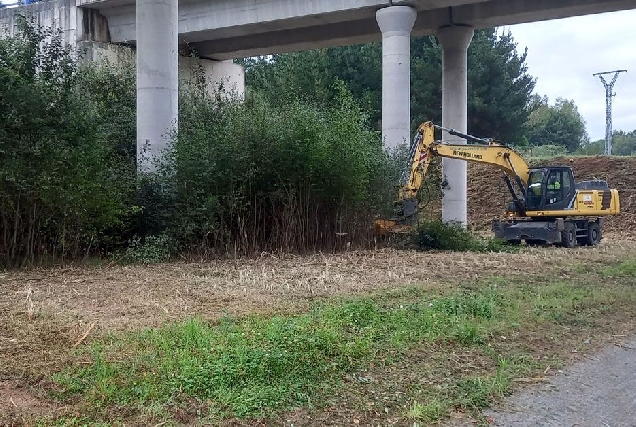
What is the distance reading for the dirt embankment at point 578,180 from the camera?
1102 inches

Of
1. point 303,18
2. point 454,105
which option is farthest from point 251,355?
point 454,105

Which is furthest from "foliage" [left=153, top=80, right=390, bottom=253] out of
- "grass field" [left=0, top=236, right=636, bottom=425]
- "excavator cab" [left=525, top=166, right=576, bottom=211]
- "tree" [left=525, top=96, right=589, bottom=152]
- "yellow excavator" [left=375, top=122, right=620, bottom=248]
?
"tree" [left=525, top=96, right=589, bottom=152]

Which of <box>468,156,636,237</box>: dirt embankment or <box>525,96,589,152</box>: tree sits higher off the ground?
<box>525,96,589,152</box>: tree

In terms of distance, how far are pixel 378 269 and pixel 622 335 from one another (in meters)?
5.25

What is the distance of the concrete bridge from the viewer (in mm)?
21562

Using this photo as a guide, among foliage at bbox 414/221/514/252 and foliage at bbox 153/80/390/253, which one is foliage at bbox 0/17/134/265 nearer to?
foliage at bbox 153/80/390/253

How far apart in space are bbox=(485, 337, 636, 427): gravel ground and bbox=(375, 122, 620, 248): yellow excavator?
1219cm

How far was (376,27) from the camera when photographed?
2423 cm

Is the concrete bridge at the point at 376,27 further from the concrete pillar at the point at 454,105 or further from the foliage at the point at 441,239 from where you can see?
the foliage at the point at 441,239

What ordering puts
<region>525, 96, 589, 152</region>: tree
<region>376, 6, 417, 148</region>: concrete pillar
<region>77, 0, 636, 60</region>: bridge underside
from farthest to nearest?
1. <region>525, 96, 589, 152</region>: tree
2. <region>77, 0, 636, 60</region>: bridge underside
3. <region>376, 6, 417, 148</region>: concrete pillar

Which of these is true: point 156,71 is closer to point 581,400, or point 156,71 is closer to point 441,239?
point 441,239

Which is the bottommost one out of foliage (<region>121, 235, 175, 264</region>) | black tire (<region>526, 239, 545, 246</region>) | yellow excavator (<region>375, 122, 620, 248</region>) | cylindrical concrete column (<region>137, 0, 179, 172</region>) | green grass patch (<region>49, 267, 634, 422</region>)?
green grass patch (<region>49, 267, 634, 422</region>)

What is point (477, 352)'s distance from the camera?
6.66 meters

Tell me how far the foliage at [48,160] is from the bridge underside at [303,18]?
432 inches
